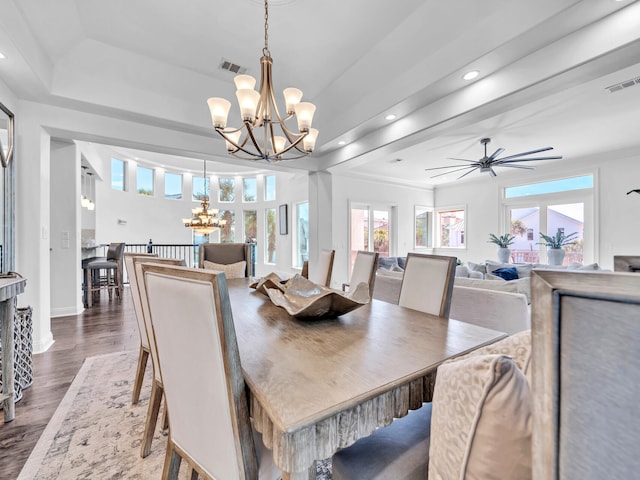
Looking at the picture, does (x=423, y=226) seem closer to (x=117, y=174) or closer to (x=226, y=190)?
(x=226, y=190)

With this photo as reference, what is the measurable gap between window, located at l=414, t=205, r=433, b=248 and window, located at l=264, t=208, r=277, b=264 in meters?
4.04

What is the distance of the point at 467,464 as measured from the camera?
0.51 meters

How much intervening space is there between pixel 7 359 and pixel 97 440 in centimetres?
83

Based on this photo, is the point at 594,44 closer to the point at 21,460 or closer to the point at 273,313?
the point at 273,313

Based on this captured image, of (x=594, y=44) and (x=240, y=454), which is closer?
(x=240, y=454)

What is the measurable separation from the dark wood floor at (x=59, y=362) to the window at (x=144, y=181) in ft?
14.3

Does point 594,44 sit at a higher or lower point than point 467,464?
higher

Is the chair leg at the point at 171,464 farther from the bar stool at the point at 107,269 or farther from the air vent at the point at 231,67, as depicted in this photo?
the bar stool at the point at 107,269

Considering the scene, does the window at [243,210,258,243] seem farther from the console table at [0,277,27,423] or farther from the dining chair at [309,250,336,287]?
the console table at [0,277,27,423]

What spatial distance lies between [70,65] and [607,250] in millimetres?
7897

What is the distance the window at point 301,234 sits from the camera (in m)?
7.25

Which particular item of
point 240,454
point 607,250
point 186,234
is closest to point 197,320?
point 240,454

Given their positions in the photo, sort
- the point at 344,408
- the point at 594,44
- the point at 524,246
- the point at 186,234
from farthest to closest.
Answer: the point at 186,234 → the point at 524,246 → the point at 594,44 → the point at 344,408

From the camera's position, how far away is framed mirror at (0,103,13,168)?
256cm
